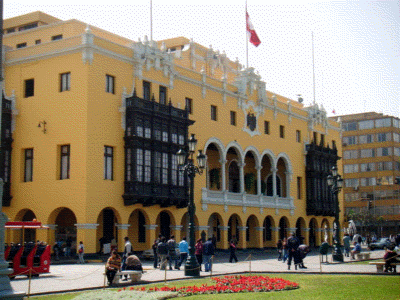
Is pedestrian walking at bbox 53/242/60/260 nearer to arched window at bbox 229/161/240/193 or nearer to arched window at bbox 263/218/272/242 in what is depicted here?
arched window at bbox 229/161/240/193

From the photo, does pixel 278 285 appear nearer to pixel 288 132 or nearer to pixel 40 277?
pixel 40 277

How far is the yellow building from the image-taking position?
114 ft

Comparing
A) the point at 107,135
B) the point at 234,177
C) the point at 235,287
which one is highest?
the point at 107,135

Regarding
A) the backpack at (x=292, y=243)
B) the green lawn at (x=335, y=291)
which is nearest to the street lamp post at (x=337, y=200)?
the backpack at (x=292, y=243)

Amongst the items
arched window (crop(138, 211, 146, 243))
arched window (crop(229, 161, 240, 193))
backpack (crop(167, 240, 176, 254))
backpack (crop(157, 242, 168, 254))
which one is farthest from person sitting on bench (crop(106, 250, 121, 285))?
arched window (crop(229, 161, 240, 193))

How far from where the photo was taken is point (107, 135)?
35.7m

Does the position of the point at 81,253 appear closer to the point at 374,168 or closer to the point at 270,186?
Result: the point at 270,186

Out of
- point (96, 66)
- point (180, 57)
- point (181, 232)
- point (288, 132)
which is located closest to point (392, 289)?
point (96, 66)

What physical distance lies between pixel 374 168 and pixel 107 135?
213 feet

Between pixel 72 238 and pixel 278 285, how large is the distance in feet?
70.2

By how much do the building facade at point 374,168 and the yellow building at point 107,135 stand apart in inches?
1911

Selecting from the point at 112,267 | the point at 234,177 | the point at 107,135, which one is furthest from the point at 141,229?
the point at 112,267

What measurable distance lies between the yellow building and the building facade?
48.5 metres

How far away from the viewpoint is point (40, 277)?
23594 mm
